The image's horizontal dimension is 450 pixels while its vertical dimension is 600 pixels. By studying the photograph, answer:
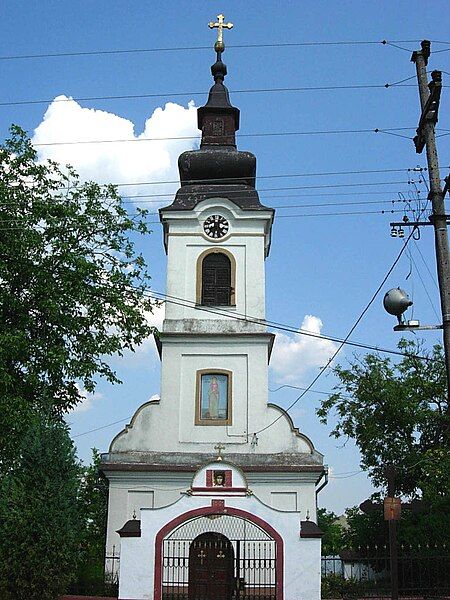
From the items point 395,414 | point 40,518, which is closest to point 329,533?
point 395,414

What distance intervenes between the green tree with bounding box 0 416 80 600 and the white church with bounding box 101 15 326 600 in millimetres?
1738

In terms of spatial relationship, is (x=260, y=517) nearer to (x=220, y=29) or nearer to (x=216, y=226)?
(x=216, y=226)

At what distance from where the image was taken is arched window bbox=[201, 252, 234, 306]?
2522 cm

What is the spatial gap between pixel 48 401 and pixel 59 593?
466cm

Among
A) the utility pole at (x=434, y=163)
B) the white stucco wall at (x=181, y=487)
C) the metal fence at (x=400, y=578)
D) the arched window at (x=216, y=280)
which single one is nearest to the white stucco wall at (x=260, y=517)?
the metal fence at (x=400, y=578)

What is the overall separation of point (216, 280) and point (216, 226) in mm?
1852

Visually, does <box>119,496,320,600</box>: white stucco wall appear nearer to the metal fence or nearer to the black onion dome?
the metal fence

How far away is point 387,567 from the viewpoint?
21.9 meters

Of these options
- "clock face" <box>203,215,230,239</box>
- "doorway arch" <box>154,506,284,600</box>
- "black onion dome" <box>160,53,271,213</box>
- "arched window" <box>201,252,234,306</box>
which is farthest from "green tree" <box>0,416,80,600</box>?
Result: "black onion dome" <box>160,53,271,213</box>

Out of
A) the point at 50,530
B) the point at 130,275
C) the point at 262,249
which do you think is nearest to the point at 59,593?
the point at 50,530

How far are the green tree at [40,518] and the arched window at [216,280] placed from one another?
348 inches

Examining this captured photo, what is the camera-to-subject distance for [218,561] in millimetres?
20844

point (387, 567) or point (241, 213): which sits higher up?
point (241, 213)

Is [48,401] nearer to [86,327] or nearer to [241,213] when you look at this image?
[86,327]
